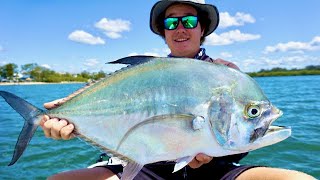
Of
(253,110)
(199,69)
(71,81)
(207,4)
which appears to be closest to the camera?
Result: (253,110)

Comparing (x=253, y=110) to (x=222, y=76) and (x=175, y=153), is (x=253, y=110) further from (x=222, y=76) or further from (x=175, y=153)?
(x=175, y=153)

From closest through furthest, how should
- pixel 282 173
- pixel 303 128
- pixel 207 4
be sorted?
pixel 282 173
pixel 207 4
pixel 303 128

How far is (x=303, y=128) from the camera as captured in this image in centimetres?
1080

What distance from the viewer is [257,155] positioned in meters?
7.50

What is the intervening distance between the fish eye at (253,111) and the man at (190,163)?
26.1 inches

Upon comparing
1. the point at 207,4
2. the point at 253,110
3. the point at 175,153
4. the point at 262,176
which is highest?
the point at 207,4

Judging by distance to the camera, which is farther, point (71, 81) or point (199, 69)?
point (71, 81)

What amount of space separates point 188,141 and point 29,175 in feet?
16.5

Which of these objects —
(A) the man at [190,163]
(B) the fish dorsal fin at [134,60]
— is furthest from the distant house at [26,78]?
(B) the fish dorsal fin at [134,60]

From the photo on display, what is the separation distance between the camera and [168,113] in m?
2.40

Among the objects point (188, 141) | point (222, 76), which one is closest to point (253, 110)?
Result: point (222, 76)

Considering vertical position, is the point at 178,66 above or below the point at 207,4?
below

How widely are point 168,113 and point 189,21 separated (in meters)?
1.47

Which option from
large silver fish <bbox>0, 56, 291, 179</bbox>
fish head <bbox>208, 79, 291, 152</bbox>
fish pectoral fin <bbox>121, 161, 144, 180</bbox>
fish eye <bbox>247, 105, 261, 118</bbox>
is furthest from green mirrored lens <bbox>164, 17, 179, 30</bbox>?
fish pectoral fin <bbox>121, 161, 144, 180</bbox>
